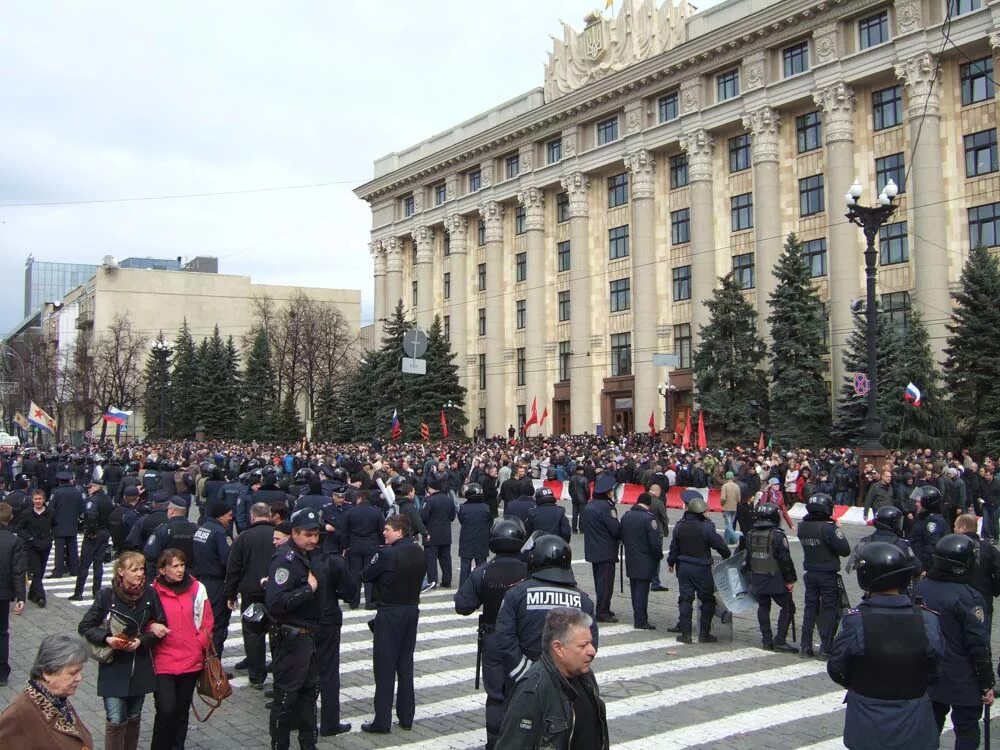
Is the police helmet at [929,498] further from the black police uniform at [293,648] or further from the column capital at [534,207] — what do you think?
the column capital at [534,207]

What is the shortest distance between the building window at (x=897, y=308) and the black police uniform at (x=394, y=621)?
3402 cm

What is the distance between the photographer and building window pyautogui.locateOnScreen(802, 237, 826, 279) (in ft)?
138

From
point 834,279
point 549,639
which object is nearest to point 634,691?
point 549,639

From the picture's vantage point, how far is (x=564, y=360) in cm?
5603

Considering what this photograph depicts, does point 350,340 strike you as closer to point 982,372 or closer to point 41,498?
point 982,372

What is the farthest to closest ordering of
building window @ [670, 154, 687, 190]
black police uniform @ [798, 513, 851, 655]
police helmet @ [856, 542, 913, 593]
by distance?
building window @ [670, 154, 687, 190]
black police uniform @ [798, 513, 851, 655]
police helmet @ [856, 542, 913, 593]

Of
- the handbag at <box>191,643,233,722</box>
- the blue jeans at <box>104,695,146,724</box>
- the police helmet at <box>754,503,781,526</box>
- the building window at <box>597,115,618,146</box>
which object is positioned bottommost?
the blue jeans at <box>104,695,146,724</box>

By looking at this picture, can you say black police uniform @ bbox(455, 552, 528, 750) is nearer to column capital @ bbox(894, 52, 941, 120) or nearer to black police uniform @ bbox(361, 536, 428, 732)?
black police uniform @ bbox(361, 536, 428, 732)

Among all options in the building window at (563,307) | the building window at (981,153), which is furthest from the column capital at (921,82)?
the building window at (563,307)

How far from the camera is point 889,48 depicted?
38469mm

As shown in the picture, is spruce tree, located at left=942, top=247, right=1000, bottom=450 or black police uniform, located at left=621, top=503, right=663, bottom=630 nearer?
black police uniform, located at left=621, top=503, right=663, bottom=630

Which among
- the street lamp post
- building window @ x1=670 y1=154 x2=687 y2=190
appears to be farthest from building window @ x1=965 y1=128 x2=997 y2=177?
the street lamp post

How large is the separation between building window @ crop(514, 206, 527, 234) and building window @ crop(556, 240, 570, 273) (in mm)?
3496

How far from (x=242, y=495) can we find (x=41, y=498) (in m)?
2.90
